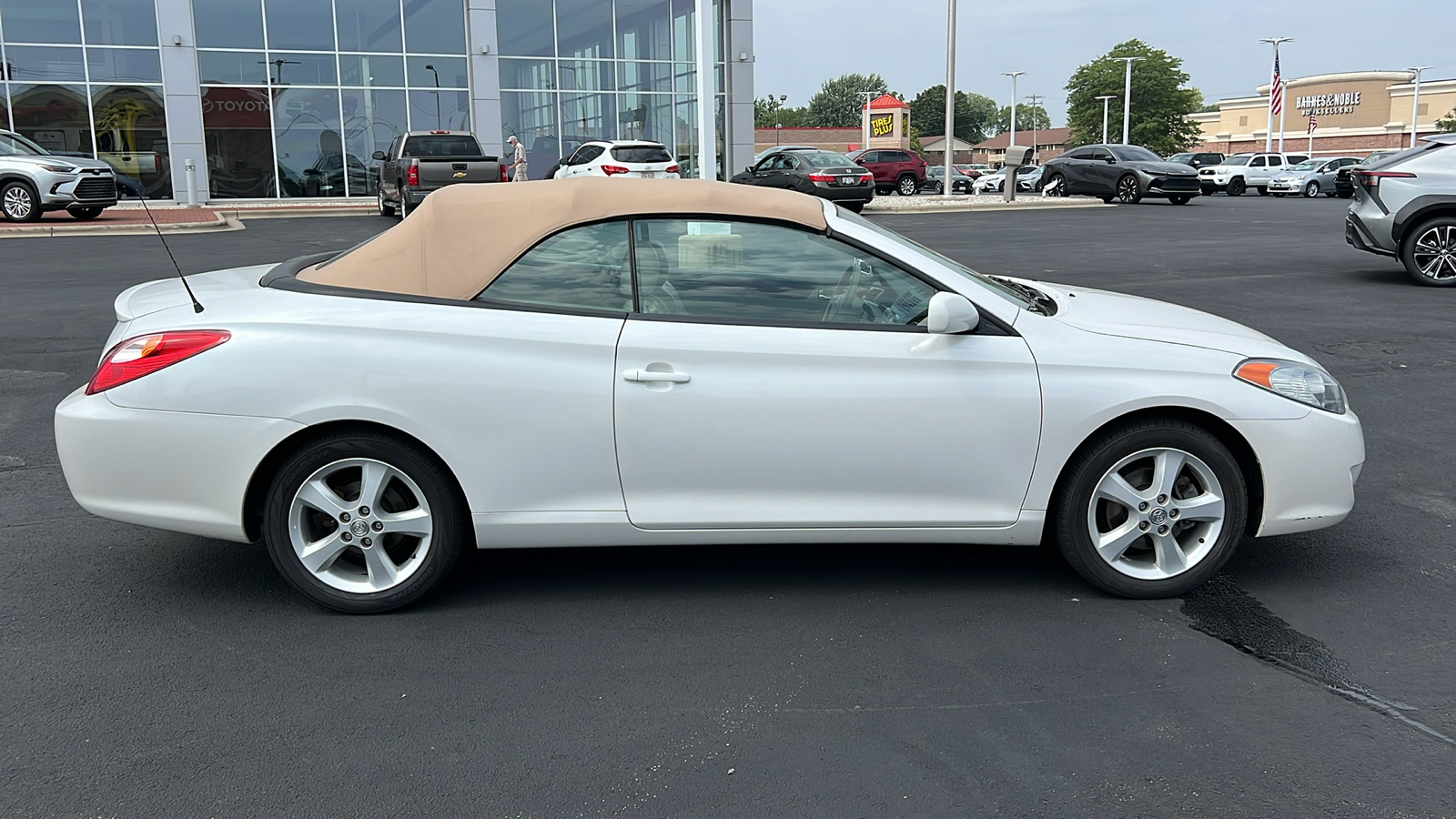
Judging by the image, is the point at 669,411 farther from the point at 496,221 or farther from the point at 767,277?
the point at 496,221

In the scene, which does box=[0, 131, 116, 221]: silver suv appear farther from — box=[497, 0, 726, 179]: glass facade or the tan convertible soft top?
the tan convertible soft top

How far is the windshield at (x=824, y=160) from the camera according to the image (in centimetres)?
2944

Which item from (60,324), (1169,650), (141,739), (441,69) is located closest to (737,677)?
(1169,650)

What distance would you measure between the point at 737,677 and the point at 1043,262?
13236 millimetres

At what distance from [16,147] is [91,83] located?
9.25 m

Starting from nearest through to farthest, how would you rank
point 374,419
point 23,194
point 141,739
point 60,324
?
1. point 141,739
2. point 374,419
3. point 60,324
4. point 23,194

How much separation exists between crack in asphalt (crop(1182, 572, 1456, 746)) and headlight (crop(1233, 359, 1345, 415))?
0.74 metres

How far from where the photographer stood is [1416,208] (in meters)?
12.5

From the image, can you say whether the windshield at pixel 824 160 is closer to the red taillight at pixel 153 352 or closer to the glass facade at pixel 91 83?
the glass facade at pixel 91 83

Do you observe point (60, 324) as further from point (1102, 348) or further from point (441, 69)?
point (441, 69)

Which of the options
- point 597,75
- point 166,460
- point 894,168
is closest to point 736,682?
point 166,460

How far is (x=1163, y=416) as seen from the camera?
421 centimetres

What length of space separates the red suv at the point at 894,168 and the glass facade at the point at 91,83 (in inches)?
882

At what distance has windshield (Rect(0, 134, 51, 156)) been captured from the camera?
2228 cm
